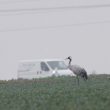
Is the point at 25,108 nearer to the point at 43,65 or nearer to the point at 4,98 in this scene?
the point at 4,98

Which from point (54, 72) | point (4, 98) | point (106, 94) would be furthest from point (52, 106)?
point (54, 72)

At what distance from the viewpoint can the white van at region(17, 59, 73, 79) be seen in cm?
5184

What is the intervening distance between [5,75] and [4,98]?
1977 inches

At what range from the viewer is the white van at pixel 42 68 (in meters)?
51.8

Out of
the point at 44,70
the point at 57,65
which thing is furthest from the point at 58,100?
the point at 57,65

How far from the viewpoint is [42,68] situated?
5278cm

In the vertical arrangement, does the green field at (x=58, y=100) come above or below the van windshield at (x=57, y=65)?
below

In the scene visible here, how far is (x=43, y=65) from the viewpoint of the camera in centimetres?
5281

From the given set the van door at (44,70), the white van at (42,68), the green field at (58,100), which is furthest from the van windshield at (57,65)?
the green field at (58,100)

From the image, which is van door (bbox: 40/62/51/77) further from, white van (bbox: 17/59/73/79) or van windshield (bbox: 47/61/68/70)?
van windshield (bbox: 47/61/68/70)

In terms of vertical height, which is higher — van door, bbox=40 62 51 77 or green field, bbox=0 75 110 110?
van door, bbox=40 62 51 77

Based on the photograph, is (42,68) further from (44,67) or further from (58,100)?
(58,100)

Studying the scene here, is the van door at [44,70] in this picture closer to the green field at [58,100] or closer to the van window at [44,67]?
the van window at [44,67]

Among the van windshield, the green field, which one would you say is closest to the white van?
the van windshield
